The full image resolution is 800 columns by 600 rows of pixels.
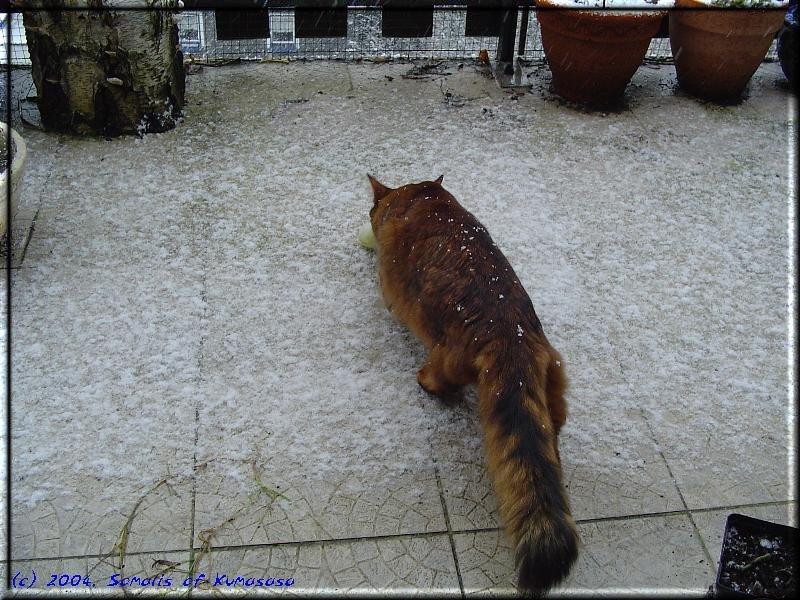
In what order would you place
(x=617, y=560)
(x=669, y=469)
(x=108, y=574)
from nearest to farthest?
(x=108, y=574) → (x=617, y=560) → (x=669, y=469)

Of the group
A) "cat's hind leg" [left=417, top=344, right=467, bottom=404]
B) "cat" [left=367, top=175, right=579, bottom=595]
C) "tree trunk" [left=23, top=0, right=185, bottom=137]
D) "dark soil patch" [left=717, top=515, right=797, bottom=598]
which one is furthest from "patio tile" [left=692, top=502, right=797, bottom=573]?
"tree trunk" [left=23, top=0, right=185, bottom=137]

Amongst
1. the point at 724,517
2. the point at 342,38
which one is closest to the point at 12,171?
the point at 342,38

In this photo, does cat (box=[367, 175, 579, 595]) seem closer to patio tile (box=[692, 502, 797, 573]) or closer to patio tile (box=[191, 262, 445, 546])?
patio tile (box=[191, 262, 445, 546])

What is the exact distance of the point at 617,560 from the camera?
2.66 meters

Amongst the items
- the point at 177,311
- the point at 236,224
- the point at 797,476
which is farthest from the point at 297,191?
the point at 797,476

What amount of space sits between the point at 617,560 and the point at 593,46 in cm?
391

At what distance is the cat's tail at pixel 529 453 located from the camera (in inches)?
86.0

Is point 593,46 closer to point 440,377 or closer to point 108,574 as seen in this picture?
point 440,377

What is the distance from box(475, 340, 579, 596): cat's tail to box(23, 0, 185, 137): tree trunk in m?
3.34

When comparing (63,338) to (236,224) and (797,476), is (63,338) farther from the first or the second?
(797,476)

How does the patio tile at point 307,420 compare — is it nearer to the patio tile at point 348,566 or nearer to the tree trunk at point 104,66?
the patio tile at point 348,566

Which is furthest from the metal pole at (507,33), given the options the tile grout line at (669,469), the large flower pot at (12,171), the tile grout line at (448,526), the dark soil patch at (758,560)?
the dark soil patch at (758,560)

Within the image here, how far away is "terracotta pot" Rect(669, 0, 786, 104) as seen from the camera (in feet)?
17.5

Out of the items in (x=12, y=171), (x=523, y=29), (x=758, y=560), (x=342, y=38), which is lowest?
(x=758, y=560)
